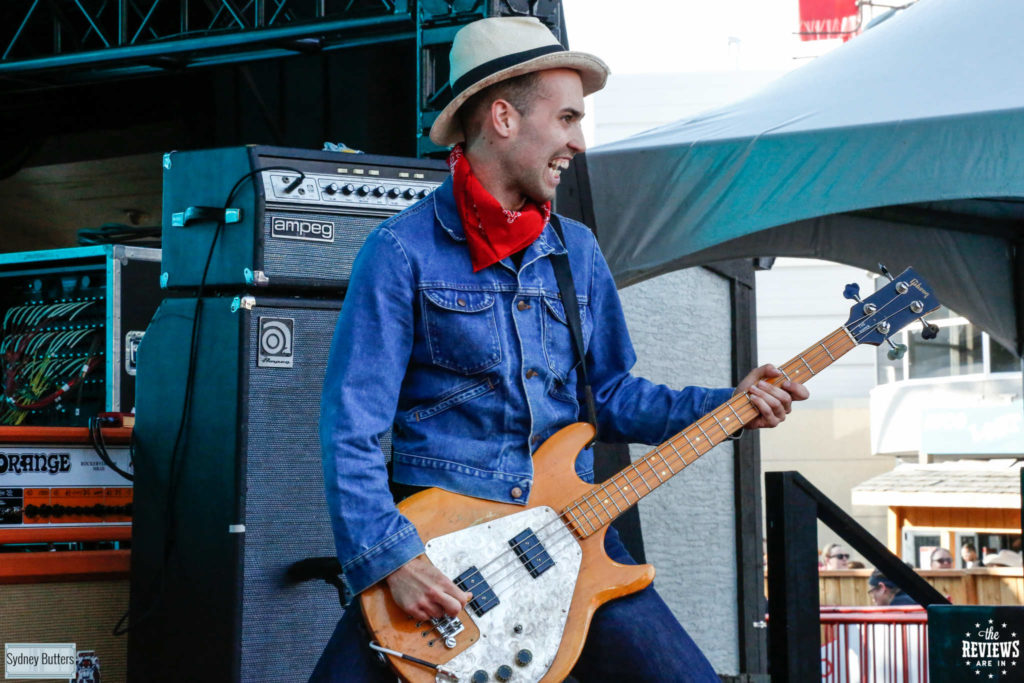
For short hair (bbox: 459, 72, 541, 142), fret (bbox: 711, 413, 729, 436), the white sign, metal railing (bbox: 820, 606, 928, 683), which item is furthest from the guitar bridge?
metal railing (bbox: 820, 606, 928, 683)

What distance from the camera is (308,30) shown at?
522 centimetres

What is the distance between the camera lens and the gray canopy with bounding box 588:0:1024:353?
13.5 feet

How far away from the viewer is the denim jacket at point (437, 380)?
7.25ft

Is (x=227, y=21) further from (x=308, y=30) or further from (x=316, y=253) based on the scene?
(x=316, y=253)

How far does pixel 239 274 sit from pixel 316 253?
222 mm


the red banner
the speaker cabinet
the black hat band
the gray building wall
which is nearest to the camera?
the black hat band

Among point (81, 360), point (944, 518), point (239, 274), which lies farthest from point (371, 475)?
point (944, 518)

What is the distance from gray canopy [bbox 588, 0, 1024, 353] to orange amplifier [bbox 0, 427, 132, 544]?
1989mm

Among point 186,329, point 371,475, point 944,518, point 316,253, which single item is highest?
point 316,253

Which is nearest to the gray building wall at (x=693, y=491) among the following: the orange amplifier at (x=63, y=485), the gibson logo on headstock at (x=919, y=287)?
the orange amplifier at (x=63, y=485)

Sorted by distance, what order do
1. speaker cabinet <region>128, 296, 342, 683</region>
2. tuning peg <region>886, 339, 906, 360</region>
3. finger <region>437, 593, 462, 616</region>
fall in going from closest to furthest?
finger <region>437, 593, 462, 616</region> < tuning peg <region>886, 339, 906, 360</region> < speaker cabinet <region>128, 296, 342, 683</region>

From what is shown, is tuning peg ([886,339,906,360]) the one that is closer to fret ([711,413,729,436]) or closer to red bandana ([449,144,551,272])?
fret ([711,413,729,436])

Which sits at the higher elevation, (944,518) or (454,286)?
(454,286)

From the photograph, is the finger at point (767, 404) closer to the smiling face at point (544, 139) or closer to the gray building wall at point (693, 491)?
the smiling face at point (544, 139)
